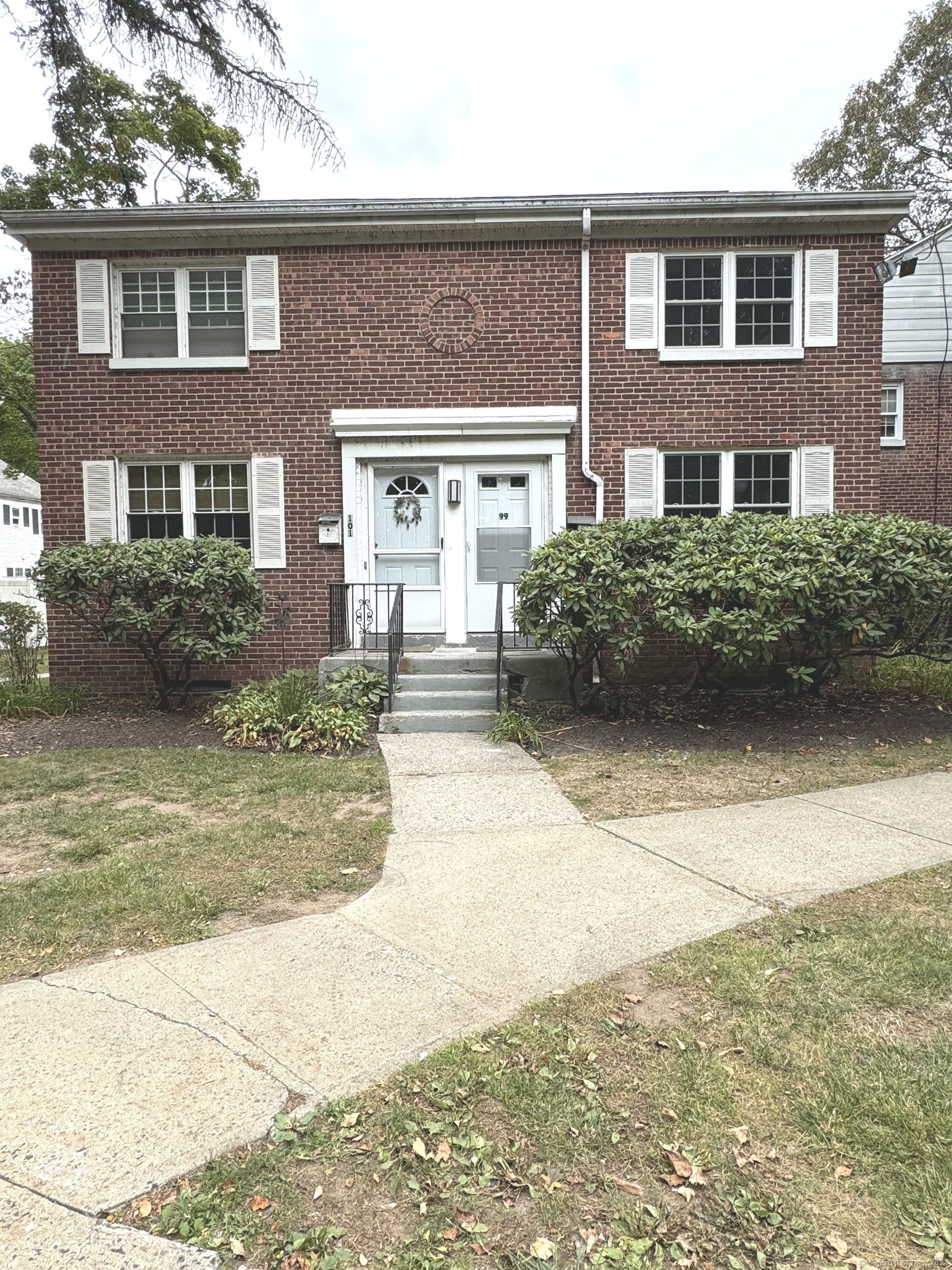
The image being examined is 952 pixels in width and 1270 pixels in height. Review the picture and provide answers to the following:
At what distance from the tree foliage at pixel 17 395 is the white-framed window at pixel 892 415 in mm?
21028

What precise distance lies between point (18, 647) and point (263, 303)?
502 cm

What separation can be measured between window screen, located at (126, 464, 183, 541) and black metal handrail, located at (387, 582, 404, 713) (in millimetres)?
2907

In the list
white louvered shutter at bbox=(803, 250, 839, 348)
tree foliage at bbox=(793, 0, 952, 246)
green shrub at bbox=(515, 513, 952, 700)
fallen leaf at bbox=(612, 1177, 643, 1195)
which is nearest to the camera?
fallen leaf at bbox=(612, 1177, 643, 1195)

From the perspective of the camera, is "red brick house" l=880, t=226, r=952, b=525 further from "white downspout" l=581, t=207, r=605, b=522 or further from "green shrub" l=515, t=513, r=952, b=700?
"green shrub" l=515, t=513, r=952, b=700

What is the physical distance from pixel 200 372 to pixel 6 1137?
8.83m

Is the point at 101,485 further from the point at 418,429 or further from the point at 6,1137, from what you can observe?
the point at 6,1137

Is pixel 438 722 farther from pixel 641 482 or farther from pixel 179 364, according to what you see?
pixel 179 364

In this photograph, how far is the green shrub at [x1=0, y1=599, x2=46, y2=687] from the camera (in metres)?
9.54

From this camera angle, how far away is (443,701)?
8.08 meters

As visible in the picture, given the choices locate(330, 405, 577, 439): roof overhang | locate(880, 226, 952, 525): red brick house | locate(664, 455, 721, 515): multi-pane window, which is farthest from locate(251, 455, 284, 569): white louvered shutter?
locate(880, 226, 952, 525): red brick house

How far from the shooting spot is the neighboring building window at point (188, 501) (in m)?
9.82

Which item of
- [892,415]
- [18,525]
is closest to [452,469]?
[892,415]

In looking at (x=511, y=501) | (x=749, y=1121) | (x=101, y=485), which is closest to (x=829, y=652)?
(x=511, y=501)

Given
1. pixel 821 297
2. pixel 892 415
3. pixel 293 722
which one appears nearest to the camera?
pixel 293 722
